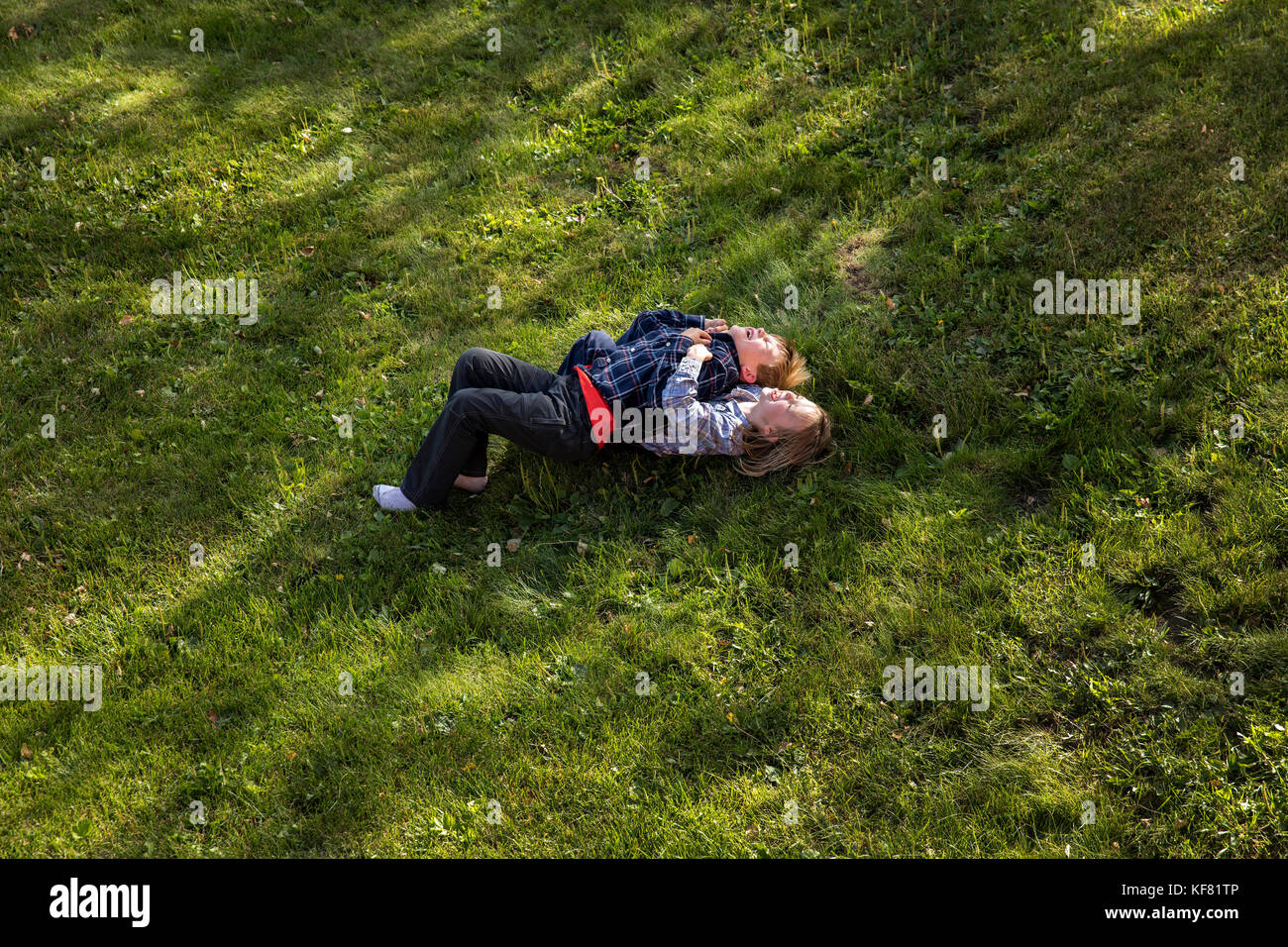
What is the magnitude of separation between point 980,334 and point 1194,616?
2.39m

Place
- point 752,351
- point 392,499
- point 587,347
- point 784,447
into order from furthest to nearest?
point 587,347 < point 752,351 < point 392,499 < point 784,447

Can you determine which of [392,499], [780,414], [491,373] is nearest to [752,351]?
[780,414]

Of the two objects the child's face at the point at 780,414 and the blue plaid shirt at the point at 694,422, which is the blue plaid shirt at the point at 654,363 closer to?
the blue plaid shirt at the point at 694,422

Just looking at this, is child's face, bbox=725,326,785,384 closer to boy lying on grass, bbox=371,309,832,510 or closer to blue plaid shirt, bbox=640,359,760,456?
boy lying on grass, bbox=371,309,832,510

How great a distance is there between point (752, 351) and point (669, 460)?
0.90 m

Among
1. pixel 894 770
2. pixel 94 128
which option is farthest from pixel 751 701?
pixel 94 128

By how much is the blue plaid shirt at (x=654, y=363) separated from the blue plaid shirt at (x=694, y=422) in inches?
3.9

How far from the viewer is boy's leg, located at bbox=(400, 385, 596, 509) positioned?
5496 millimetres

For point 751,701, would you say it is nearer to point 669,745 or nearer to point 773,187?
point 669,745

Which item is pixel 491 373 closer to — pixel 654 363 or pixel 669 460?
pixel 654 363

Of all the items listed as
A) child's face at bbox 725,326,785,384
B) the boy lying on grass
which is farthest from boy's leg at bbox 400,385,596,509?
child's face at bbox 725,326,785,384

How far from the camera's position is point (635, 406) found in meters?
5.77

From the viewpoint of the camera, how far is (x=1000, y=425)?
5699mm

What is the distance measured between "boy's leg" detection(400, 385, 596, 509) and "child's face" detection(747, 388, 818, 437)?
3.49ft
